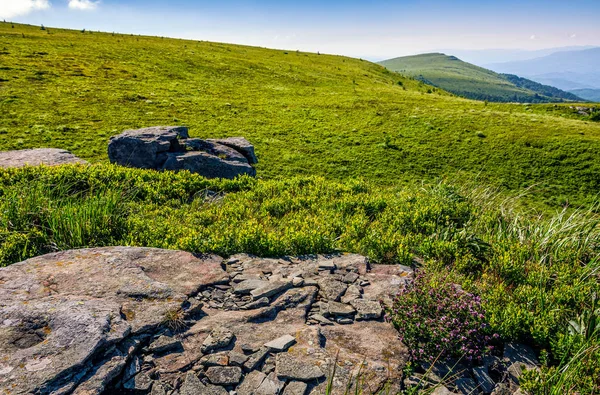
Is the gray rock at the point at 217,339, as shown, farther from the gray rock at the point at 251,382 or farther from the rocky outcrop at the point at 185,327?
the gray rock at the point at 251,382

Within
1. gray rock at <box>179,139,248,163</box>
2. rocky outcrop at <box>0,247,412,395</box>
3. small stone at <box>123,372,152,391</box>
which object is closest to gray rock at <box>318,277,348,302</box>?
rocky outcrop at <box>0,247,412,395</box>

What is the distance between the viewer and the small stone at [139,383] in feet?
15.6

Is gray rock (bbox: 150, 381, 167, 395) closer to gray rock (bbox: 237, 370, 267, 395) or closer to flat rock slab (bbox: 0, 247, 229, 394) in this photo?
flat rock slab (bbox: 0, 247, 229, 394)

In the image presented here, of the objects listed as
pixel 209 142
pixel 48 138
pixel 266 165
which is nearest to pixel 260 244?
pixel 209 142

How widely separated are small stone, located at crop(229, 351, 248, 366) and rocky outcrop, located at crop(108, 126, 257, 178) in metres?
11.8

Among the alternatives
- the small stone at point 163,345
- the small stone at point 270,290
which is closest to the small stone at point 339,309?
the small stone at point 270,290

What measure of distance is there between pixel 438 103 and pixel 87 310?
3605cm

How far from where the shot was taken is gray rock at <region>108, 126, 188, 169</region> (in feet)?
54.3

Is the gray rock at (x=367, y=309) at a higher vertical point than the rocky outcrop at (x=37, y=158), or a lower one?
lower

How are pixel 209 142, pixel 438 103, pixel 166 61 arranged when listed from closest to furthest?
pixel 209 142 → pixel 438 103 → pixel 166 61

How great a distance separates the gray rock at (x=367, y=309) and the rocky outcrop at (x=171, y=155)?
1081cm

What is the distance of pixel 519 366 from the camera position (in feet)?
18.5

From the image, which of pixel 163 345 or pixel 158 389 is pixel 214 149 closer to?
pixel 163 345

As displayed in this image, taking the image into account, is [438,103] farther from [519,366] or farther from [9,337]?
[9,337]
